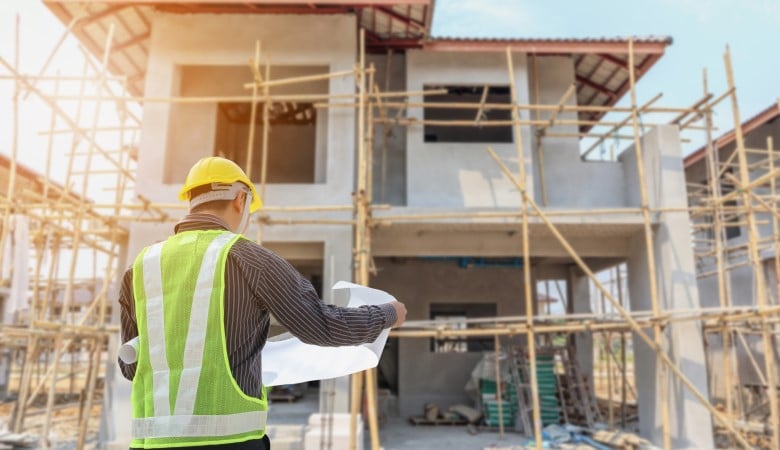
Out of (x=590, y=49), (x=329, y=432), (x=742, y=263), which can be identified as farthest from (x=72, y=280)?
(x=742, y=263)

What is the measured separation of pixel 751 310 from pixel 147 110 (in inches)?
369

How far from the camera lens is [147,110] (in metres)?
9.20

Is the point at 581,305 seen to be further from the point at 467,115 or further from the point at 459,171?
the point at 459,171

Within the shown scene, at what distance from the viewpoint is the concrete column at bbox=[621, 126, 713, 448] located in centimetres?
808

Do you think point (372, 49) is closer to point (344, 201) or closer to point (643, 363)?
point (344, 201)

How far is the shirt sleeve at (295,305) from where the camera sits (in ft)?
5.41

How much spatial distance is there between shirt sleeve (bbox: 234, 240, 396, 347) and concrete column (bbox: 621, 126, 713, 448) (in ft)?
25.7

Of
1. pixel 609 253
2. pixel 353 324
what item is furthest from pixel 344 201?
pixel 353 324

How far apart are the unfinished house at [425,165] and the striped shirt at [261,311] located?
5374mm

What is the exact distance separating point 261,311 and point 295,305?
117 millimetres

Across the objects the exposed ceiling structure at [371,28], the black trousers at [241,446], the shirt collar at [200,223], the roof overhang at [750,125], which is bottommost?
the black trousers at [241,446]

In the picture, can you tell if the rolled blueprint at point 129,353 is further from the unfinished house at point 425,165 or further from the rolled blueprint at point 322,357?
the unfinished house at point 425,165

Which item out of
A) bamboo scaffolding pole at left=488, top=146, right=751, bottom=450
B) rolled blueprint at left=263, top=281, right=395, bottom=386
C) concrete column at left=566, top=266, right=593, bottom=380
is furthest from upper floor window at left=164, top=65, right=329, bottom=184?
concrete column at left=566, top=266, right=593, bottom=380

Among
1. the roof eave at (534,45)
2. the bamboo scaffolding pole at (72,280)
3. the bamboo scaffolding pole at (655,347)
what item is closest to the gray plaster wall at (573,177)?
the roof eave at (534,45)
